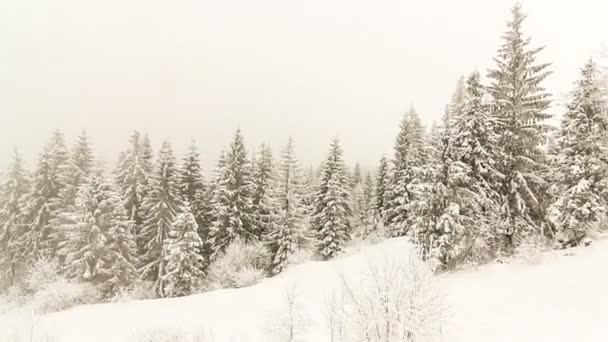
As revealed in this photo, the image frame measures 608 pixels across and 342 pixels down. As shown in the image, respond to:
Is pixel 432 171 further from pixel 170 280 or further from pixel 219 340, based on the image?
pixel 170 280

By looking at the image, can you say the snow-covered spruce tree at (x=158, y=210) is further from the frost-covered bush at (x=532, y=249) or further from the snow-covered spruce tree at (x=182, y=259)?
the frost-covered bush at (x=532, y=249)

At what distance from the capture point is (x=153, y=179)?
117 ft

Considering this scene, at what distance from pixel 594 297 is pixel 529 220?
8.26m

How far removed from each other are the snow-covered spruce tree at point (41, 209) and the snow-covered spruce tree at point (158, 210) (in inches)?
288

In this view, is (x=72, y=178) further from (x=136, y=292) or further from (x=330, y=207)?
(x=330, y=207)

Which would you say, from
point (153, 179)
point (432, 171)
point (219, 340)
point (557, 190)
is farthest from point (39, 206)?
point (557, 190)

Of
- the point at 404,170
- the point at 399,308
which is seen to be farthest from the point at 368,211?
the point at 399,308

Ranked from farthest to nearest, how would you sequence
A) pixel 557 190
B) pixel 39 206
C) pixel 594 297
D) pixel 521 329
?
1. pixel 39 206
2. pixel 557 190
3. pixel 594 297
4. pixel 521 329

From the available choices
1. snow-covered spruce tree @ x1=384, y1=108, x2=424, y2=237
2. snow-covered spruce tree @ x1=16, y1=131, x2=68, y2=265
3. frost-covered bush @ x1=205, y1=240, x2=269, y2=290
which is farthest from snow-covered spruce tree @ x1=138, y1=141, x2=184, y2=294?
snow-covered spruce tree @ x1=384, y1=108, x2=424, y2=237

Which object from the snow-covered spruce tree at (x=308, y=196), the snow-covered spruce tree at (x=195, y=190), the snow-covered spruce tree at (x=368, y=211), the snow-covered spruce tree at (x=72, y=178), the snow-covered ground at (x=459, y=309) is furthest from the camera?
the snow-covered spruce tree at (x=368, y=211)

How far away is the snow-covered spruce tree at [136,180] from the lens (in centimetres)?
3609

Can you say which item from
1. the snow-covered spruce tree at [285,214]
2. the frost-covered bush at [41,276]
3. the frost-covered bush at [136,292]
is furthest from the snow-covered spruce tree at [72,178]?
the snow-covered spruce tree at [285,214]

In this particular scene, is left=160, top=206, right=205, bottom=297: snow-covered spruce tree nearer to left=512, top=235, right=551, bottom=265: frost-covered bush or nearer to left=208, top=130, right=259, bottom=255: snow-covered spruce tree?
left=208, top=130, right=259, bottom=255: snow-covered spruce tree

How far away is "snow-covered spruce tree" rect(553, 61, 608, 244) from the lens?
19.4 m
